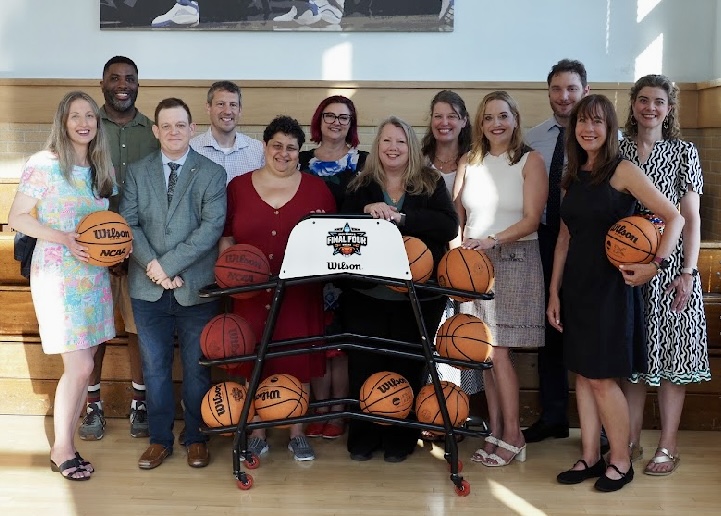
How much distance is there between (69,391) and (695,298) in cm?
263

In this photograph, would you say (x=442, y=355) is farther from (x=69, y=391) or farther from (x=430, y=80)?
(x=430, y=80)

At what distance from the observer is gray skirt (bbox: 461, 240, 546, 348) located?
3850mm

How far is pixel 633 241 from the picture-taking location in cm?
336

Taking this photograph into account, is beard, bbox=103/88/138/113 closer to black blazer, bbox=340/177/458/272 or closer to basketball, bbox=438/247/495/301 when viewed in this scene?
black blazer, bbox=340/177/458/272

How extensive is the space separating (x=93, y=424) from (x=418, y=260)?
5.89 ft

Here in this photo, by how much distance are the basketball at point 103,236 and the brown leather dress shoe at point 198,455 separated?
0.90m

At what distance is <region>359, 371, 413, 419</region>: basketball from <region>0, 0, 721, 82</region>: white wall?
282cm

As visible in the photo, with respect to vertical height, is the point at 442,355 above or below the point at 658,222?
below

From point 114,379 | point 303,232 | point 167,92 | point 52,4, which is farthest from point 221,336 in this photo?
point 52,4

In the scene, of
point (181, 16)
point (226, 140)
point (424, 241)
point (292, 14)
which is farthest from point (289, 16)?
point (424, 241)

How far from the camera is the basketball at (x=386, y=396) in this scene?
359 cm

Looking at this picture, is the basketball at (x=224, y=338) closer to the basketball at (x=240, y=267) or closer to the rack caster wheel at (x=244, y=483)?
Answer: the basketball at (x=240, y=267)

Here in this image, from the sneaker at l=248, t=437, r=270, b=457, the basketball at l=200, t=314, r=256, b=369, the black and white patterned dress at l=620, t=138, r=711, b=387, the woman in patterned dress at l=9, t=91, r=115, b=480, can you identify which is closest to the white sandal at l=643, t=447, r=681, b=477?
the black and white patterned dress at l=620, t=138, r=711, b=387

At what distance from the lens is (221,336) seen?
356cm
